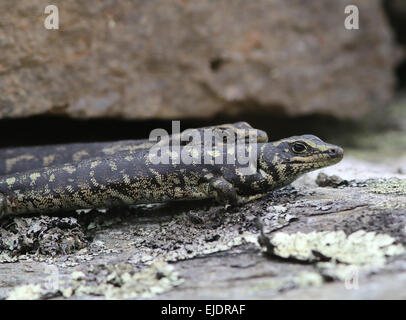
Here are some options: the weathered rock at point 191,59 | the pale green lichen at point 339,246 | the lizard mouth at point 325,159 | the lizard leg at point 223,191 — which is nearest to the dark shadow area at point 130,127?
the weathered rock at point 191,59

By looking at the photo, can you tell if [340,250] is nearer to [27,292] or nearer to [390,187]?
[390,187]

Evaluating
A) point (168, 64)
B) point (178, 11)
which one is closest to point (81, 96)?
point (168, 64)

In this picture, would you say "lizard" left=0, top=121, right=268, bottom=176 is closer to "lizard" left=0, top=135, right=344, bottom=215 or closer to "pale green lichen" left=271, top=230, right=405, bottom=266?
"lizard" left=0, top=135, right=344, bottom=215

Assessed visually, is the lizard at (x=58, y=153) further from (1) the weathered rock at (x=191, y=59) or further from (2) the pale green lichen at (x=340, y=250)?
Answer: (2) the pale green lichen at (x=340, y=250)

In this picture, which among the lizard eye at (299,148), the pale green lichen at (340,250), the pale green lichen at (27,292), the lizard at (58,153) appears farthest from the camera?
the lizard at (58,153)

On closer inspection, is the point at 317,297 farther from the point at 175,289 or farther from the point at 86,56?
the point at 86,56

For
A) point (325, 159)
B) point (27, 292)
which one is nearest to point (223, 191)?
point (325, 159)

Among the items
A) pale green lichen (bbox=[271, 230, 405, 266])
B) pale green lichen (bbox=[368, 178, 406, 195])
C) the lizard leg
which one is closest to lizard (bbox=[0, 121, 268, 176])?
→ the lizard leg
